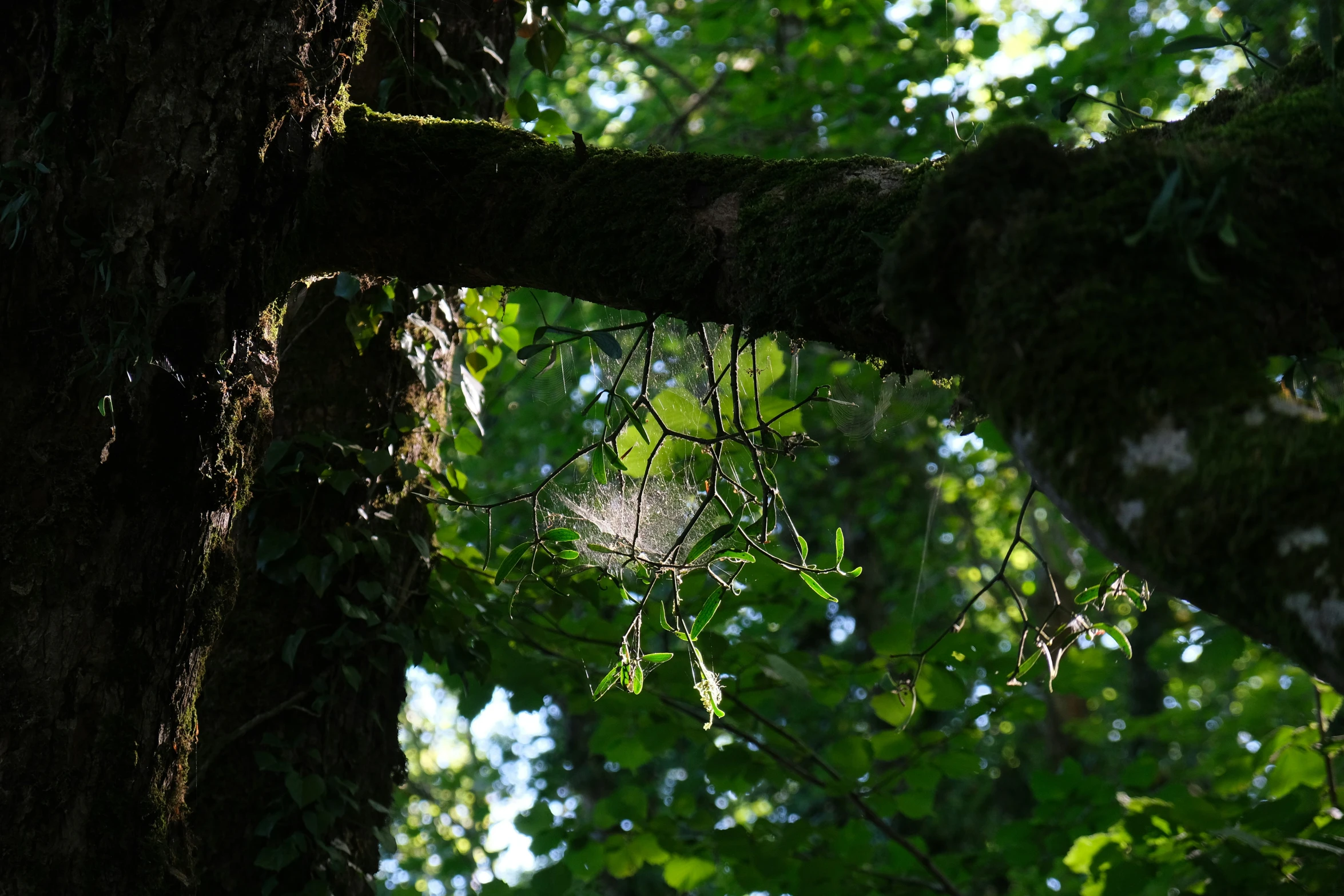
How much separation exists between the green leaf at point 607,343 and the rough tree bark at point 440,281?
0.10 metres

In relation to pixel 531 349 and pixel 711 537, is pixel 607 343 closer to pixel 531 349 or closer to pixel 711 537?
pixel 531 349

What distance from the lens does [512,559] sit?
7.21 ft

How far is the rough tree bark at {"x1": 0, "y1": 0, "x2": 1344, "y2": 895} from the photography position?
40.6 inches

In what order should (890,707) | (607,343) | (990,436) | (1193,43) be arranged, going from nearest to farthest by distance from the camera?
1. (1193,43)
2. (607,343)
3. (890,707)
4. (990,436)

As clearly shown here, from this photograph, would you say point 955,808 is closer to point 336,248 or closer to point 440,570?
point 440,570

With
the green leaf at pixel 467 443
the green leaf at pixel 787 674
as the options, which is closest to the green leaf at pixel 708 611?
the green leaf at pixel 787 674

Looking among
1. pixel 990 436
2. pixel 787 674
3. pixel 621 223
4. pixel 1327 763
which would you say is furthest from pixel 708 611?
pixel 1327 763

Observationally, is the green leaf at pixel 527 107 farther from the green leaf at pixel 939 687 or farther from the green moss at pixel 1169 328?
the green leaf at pixel 939 687

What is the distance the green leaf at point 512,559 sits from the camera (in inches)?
84.0

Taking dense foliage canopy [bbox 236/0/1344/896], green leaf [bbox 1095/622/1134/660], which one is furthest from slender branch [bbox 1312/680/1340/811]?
green leaf [bbox 1095/622/1134/660]

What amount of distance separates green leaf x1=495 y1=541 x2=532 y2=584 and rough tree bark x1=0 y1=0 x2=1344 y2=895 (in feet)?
1.86

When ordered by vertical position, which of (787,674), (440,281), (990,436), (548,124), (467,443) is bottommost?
(787,674)

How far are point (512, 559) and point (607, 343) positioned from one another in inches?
22.5

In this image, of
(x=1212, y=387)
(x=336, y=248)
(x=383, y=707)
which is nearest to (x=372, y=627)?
(x=383, y=707)
